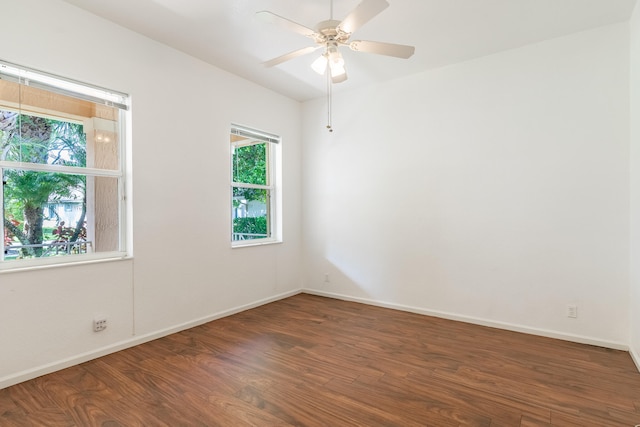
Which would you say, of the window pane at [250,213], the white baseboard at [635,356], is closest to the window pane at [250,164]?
the window pane at [250,213]

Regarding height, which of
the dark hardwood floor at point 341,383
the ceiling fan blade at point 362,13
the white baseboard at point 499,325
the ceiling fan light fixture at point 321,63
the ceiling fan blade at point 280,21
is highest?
the ceiling fan blade at point 280,21

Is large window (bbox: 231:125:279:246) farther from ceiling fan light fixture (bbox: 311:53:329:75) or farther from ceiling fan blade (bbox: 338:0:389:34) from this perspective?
ceiling fan blade (bbox: 338:0:389:34)

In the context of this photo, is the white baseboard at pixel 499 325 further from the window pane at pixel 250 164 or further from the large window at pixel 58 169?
the large window at pixel 58 169

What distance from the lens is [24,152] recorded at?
2.43m

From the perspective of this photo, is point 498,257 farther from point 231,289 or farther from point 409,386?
point 231,289

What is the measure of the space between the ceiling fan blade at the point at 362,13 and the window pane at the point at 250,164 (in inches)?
90.0

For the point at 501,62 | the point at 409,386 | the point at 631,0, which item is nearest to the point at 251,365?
the point at 409,386

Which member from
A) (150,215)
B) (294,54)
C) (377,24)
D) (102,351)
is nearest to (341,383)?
(102,351)

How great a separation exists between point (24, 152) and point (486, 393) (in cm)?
367

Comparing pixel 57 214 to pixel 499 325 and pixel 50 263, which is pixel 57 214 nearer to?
pixel 50 263

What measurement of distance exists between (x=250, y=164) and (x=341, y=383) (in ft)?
9.57

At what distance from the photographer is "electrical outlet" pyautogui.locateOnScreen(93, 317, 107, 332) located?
8.86ft

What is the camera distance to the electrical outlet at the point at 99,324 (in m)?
2.70

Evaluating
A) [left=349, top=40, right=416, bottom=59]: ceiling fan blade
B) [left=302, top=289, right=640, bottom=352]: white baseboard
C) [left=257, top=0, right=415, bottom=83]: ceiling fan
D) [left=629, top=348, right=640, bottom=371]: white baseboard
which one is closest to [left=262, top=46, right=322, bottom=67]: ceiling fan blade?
[left=257, top=0, right=415, bottom=83]: ceiling fan
